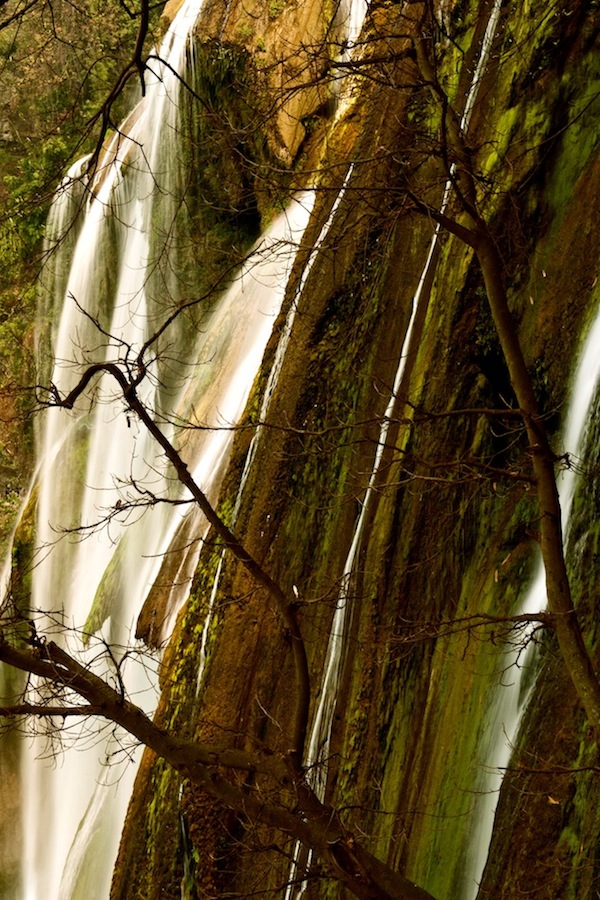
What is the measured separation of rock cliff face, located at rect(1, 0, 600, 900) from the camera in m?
3.86

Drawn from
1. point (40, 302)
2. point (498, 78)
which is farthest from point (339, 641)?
point (40, 302)

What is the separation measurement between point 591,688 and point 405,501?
6.82ft

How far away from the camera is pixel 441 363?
16.9 ft

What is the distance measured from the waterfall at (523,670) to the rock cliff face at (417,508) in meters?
0.03

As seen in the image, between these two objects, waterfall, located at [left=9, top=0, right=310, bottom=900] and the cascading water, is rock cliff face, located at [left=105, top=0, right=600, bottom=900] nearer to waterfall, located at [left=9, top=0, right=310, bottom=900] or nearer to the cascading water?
the cascading water

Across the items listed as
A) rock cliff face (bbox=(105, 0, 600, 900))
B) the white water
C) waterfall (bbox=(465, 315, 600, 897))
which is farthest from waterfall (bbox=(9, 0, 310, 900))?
waterfall (bbox=(465, 315, 600, 897))

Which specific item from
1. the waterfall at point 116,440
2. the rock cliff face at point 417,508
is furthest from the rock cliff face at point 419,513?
the waterfall at point 116,440

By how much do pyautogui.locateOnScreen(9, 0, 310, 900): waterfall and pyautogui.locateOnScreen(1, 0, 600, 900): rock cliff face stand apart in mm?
1730

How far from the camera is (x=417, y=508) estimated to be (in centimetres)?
501

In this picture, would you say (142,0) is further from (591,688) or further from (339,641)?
(339,641)

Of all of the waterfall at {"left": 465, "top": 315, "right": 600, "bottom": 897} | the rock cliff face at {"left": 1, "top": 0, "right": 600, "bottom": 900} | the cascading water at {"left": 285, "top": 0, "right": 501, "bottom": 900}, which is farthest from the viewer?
the cascading water at {"left": 285, "top": 0, "right": 501, "bottom": 900}

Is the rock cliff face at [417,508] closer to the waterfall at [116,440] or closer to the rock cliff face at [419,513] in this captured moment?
the rock cliff face at [419,513]

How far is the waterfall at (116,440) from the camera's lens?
8.48 metres

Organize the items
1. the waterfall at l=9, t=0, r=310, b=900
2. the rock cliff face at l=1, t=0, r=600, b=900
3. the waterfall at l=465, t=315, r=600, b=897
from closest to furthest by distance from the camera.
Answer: the rock cliff face at l=1, t=0, r=600, b=900, the waterfall at l=465, t=315, r=600, b=897, the waterfall at l=9, t=0, r=310, b=900
